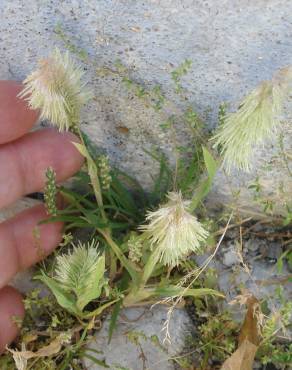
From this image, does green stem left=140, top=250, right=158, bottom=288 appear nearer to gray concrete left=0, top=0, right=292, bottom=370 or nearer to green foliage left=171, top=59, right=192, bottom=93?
gray concrete left=0, top=0, right=292, bottom=370

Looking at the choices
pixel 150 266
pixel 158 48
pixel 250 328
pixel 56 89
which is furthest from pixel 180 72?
pixel 250 328

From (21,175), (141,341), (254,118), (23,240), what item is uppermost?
(254,118)

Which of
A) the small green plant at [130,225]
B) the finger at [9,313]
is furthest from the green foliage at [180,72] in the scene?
the finger at [9,313]

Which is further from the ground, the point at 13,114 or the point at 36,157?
the point at 13,114

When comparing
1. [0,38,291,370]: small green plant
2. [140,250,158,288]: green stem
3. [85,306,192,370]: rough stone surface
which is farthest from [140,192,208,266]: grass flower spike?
[85,306,192,370]: rough stone surface

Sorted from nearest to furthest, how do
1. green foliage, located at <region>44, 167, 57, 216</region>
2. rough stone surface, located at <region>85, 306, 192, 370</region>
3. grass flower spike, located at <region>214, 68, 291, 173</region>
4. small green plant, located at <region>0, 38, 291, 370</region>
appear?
grass flower spike, located at <region>214, 68, 291, 173</region> < small green plant, located at <region>0, 38, 291, 370</region> < green foliage, located at <region>44, 167, 57, 216</region> < rough stone surface, located at <region>85, 306, 192, 370</region>

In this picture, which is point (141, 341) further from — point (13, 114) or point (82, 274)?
point (13, 114)
